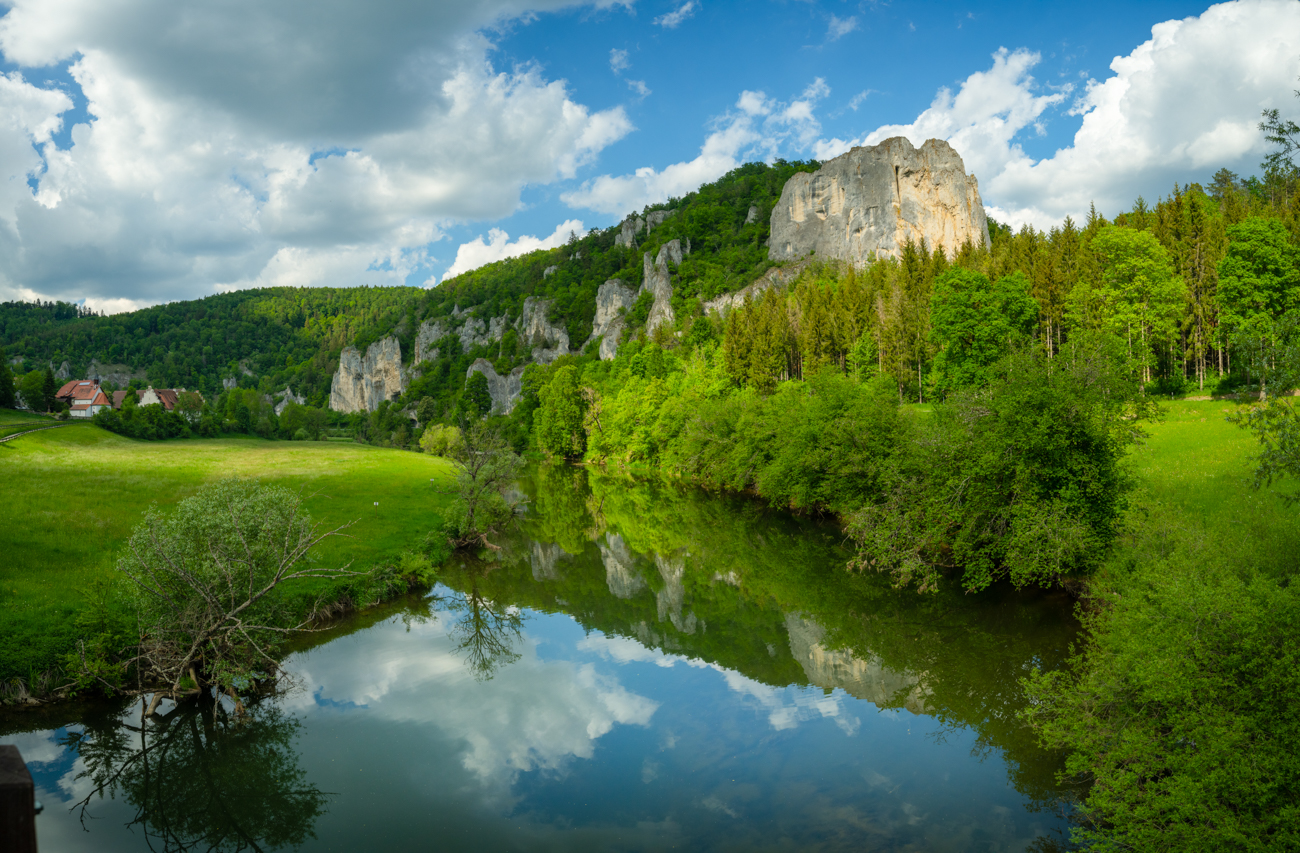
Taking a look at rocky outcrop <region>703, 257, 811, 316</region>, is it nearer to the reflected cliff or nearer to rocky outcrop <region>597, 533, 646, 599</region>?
the reflected cliff

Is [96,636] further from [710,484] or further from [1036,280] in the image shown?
[1036,280]

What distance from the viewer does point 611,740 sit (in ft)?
51.9

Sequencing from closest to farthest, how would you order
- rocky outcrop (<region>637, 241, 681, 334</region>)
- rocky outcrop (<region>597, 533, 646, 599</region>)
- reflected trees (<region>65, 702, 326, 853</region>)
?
reflected trees (<region>65, 702, 326, 853</region>) < rocky outcrop (<region>597, 533, 646, 599</region>) < rocky outcrop (<region>637, 241, 681, 334</region>)

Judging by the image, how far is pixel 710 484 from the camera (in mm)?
50781

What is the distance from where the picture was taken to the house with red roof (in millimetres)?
80062

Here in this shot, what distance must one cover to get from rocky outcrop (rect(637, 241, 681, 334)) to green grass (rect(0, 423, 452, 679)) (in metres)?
55.2

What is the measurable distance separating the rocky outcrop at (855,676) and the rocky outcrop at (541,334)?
103751 mm

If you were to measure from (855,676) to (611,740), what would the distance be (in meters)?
6.88

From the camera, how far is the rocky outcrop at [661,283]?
4114 inches

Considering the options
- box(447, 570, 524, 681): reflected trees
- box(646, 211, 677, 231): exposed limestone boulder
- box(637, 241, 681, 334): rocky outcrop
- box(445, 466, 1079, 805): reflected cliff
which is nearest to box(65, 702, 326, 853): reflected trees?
box(447, 570, 524, 681): reflected trees

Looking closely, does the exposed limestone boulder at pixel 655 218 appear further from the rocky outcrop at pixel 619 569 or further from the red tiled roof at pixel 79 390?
the rocky outcrop at pixel 619 569

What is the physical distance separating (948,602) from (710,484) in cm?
2822

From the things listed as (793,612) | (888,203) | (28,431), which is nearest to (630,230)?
(888,203)

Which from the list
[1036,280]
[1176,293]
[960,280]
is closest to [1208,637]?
[1176,293]
